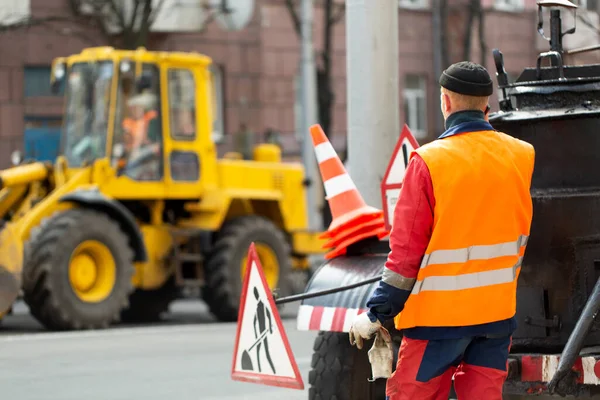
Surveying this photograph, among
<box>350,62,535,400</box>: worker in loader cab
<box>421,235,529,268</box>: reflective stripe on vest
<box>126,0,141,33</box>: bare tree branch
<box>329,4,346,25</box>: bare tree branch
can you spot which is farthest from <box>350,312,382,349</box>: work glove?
<box>329,4,346,25</box>: bare tree branch

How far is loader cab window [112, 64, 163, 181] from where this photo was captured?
52.1 ft

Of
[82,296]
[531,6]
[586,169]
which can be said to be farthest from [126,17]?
[586,169]

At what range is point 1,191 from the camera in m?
15.6

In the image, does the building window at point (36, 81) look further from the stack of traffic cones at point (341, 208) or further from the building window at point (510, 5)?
the stack of traffic cones at point (341, 208)

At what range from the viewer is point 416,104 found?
3600 cm

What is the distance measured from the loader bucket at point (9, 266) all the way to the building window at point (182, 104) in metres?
2.89

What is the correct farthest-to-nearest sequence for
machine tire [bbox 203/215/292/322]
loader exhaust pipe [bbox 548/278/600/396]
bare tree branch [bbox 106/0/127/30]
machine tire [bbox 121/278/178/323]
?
1. bare tree branch [bbox 106/0/127/30]
2. machine tire [bbox 121/278/178/323]
3. machine tire [bbox 203/215/292/322]
4. loader exhaust pipe [bbox 548/278/600/396]

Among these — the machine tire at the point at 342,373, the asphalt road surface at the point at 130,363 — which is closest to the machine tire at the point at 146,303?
the asphalt road surface at the point at 130,363

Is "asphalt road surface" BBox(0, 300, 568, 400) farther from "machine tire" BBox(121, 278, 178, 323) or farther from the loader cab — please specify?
the loader cab

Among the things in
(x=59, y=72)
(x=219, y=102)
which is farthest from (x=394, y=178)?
(x=219, y=102)

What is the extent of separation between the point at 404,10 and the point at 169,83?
19252 mm

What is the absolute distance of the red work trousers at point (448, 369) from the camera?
5051mm

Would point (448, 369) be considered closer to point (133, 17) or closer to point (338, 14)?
point (133, 17)

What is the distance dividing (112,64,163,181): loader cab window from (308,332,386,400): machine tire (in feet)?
30.5
